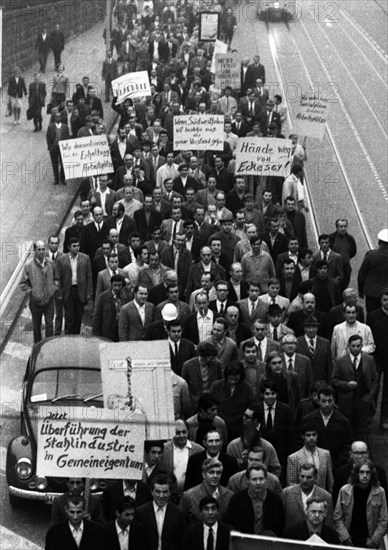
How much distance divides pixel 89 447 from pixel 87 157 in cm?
1276

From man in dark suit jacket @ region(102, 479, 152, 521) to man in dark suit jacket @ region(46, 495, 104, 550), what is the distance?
2.67 feet

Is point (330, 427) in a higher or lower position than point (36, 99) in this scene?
higher

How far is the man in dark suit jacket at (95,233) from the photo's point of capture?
2230cm

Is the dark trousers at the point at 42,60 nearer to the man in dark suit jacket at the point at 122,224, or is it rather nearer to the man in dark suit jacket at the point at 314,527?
the man in dark suit jacket at the point at 122,224

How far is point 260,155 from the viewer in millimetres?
25094

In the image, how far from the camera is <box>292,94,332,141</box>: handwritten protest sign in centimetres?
2827

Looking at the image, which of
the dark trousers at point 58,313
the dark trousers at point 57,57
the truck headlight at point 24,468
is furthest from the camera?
the dark trousers at point 57,57

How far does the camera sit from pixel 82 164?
25750mm

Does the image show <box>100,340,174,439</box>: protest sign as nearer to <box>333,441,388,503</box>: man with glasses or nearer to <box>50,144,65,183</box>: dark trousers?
<box>333,441,388,503</box>: man with glasses

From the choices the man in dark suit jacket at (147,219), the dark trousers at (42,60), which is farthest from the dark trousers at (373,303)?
the dark trousers at (42,60)

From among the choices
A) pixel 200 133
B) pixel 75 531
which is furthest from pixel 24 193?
pixel 75 531

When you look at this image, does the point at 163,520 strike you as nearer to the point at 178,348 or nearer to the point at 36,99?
the point at 178,348

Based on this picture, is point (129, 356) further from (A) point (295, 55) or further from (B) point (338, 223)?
(A) point (295, 55)

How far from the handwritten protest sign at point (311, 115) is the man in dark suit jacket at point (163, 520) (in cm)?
1549
